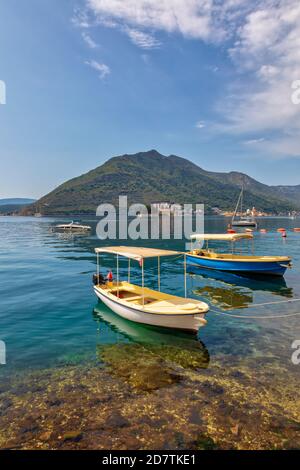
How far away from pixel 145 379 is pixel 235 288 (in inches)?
787

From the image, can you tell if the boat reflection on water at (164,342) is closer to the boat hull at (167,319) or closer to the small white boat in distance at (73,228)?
the boat hull at (167,319)

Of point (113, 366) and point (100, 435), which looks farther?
point (113, 366)

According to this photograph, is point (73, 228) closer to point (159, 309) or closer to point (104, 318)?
point (104, 318)

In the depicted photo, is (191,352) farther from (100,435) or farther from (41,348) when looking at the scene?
(41,348)

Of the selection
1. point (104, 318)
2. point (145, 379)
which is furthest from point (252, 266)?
point (145, 379)

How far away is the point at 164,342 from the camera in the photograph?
17.2m

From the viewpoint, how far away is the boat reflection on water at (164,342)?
49.7 ft

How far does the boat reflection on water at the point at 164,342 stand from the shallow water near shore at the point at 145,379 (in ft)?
0.22

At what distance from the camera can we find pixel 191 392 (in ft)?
40.0

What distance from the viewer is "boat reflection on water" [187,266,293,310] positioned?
2588cm
